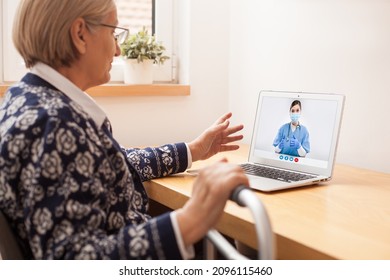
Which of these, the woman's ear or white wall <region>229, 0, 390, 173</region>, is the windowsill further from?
the woman's ear

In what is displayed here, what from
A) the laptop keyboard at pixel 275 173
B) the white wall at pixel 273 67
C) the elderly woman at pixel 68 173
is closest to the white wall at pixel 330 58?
the white wall at pixel 273 67

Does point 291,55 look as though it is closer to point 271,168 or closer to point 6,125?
point 271,168

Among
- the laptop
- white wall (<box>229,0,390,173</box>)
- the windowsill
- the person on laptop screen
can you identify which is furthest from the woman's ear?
white wall (<box>229,0,390,173</box>)

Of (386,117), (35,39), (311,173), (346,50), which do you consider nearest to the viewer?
(35,39)

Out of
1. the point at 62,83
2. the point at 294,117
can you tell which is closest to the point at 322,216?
the point at 294,117

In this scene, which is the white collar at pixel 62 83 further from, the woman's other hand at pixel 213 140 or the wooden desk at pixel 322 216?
the woman's other hand at pixel 213 140

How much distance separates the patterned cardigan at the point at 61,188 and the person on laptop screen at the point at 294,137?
0.69m

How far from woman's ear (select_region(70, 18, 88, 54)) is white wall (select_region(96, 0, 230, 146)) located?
996 millimetres

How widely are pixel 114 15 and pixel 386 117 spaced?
0.94m

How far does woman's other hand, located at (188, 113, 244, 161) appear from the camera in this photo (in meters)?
1.43

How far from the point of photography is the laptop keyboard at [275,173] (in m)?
1.32
